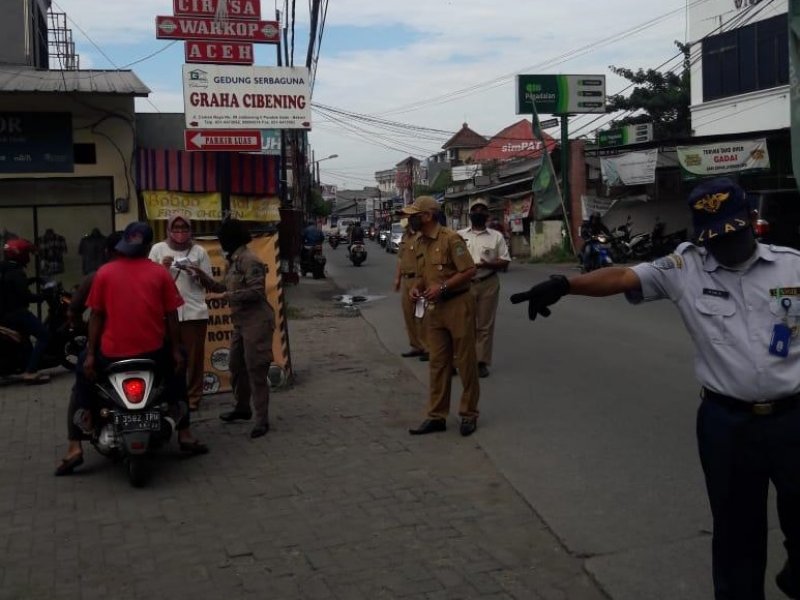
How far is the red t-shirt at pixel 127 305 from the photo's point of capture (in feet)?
19.5

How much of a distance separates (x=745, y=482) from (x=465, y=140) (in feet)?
298

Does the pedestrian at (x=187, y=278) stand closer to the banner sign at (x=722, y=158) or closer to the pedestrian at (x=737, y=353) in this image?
the pedestrian at (x=737, y=353)

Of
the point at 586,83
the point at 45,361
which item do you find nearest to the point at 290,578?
the point at 45,361

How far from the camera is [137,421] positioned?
582cm

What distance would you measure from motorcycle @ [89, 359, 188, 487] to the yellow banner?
99.0 inches

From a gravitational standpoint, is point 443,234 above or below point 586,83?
below

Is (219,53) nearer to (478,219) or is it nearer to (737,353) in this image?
(478,219)

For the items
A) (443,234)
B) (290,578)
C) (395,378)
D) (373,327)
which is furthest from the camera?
(373,327)

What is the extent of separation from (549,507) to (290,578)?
166 cm

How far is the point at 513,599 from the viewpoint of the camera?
13.3 ft

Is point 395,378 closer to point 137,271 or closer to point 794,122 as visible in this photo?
point 137,271

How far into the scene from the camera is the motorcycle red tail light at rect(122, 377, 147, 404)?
5.85m

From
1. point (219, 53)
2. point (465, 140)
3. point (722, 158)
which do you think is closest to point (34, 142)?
point (219, 53)

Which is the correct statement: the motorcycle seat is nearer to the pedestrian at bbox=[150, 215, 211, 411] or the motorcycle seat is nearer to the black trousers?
the pedestrian at bbox=[150, 215, 211, 411]
